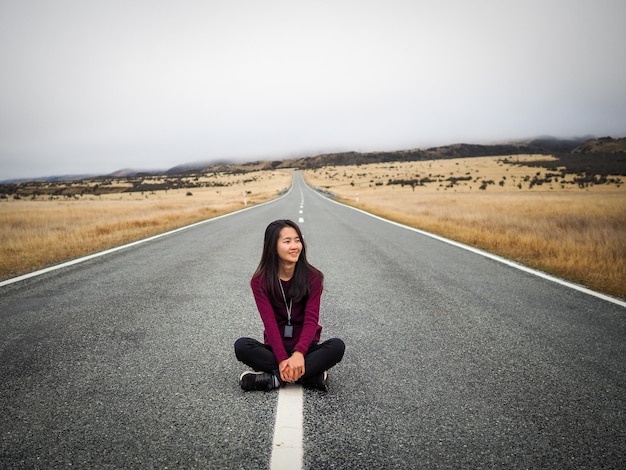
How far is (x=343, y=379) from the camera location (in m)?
2.50

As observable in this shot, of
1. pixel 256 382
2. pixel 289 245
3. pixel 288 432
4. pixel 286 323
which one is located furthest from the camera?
pixel 286 323

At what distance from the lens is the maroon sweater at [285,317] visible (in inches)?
93.8

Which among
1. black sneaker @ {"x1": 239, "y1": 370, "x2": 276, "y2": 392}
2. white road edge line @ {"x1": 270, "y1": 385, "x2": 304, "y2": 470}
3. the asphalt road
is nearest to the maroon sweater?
black sneaker @ {"x1": 239, "y1": 370, "x2": 276, "y2": 392}

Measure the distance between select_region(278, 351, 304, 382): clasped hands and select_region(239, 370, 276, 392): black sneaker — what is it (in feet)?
0.59

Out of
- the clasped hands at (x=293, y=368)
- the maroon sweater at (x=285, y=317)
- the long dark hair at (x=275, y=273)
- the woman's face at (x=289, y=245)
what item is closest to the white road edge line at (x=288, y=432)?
the clasped hands at (x=293, y=368)

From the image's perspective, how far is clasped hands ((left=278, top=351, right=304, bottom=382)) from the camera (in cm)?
224

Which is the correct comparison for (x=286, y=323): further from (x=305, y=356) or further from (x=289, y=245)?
(x=289, y=245)

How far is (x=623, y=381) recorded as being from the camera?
94.9 inches

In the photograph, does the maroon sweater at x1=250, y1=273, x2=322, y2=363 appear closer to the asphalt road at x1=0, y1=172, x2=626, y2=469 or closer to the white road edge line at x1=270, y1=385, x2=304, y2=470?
the white road edge line at x1=270, y1=385, x2=304, y2=470

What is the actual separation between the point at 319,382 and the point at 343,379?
229mm

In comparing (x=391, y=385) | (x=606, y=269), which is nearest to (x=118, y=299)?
(x=391, y=385)

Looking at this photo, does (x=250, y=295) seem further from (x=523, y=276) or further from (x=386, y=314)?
(x=523, y=276)

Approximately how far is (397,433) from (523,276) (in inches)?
183

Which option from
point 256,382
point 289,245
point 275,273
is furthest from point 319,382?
point 289,245
